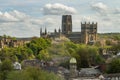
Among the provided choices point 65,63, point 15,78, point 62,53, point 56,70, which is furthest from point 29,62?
point 15,78

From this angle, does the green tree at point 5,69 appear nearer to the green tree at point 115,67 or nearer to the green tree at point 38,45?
the green tree at point 115,67

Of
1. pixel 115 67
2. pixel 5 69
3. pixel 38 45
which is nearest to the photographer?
pixel 5 69

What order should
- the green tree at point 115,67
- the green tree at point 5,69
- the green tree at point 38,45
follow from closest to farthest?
the green tree at point 5,69, the green tree at point 115,67, the green tree at point 38,45

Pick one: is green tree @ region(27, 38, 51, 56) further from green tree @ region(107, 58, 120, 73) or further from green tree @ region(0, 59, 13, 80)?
green tree @ region(0, 59, 13, 80)

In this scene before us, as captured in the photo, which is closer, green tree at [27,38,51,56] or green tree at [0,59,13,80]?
green tree at [0,59,13,80]

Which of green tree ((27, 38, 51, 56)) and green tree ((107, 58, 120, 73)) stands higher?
green tree ((107, 58, 120, 73))

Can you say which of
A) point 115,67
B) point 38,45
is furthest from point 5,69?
point 38,45

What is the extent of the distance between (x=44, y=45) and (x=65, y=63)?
60094 millimetres

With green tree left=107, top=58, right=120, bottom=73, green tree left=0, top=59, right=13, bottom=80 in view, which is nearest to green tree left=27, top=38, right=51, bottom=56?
green tree left=107, top=58, right=120, bottom=73

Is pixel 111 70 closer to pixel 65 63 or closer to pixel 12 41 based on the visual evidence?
pixel 65 63

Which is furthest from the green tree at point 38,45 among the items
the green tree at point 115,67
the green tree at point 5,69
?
the green tree at point 5,69

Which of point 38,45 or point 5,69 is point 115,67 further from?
point 38,45

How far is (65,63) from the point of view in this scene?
345 ft

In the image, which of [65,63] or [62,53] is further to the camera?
[62,53]
